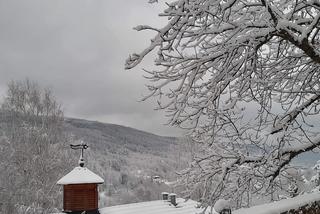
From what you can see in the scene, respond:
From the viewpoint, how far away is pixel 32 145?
2058cm

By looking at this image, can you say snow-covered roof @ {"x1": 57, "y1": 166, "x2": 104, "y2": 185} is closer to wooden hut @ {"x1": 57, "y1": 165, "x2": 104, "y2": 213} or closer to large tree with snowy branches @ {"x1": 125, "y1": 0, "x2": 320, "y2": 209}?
wooden hut @ {"x1": 57, "y1": 165, "x2": 104, "y2": 213}

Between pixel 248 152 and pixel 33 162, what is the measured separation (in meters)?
16.7

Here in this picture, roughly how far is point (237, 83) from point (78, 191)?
9.42 meters

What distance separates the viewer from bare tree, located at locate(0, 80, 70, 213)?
1872cm

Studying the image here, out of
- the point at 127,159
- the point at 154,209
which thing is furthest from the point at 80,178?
the point at 127,159

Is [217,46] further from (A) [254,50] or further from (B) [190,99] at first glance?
(B) [190,99]

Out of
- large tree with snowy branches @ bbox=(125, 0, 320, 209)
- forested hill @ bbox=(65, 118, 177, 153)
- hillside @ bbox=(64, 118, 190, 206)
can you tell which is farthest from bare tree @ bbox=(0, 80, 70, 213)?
forested hill @ bbox=(65, 118, 177, 153)

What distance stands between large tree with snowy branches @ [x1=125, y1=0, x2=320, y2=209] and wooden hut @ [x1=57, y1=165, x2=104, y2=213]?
27.0ft

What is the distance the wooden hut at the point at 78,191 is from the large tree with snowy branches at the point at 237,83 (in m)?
8.23

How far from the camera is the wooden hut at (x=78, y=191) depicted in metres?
13.0

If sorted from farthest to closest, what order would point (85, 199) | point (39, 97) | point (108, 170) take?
point (108, 170) < point (39, 97) < point (85, 199)

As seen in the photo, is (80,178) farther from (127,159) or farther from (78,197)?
(127,159)

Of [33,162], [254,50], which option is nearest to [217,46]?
[254,50]

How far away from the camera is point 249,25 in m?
3.92
